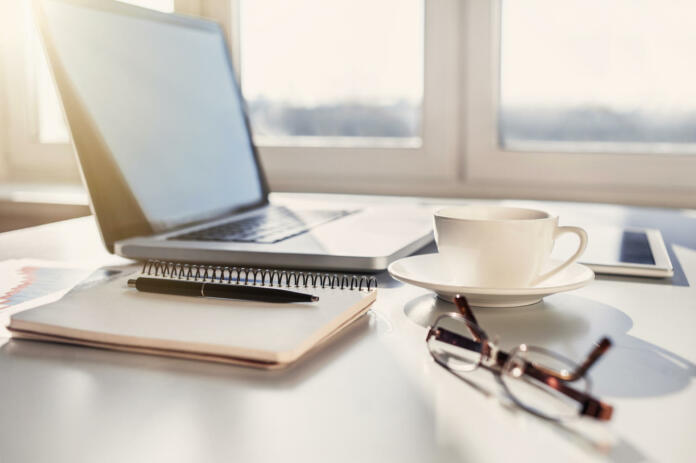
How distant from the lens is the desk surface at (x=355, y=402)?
0.36 m

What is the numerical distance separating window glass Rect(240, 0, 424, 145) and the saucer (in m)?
1.10

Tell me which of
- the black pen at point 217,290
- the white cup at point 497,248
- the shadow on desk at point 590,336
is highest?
the white cup at point 497,248

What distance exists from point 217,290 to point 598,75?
50.5 inches

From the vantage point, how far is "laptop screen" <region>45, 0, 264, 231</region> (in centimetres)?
90

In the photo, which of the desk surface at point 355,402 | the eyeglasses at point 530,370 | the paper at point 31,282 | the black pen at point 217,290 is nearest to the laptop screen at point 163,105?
the paper at point 31,282

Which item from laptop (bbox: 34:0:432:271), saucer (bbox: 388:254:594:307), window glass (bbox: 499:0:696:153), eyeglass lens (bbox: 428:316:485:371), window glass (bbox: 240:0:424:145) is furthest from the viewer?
window glass (bbox: 240:0:424:145)

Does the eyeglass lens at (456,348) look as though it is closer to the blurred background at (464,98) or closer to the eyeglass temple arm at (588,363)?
the eyeglass temple arm at (588,363)

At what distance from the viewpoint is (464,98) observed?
169 centimetres

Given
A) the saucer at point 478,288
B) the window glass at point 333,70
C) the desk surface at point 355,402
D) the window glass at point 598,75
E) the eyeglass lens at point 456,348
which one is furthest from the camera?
the window glass at point 333,70

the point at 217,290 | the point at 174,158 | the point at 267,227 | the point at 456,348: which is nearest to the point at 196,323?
the point at 217,290

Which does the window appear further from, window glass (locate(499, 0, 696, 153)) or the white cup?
the white cup

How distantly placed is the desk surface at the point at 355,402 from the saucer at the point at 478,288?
14 mm

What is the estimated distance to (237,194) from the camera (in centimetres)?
119

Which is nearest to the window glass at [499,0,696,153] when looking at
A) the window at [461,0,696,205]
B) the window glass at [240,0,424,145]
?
the window at [461,0,696,205]
